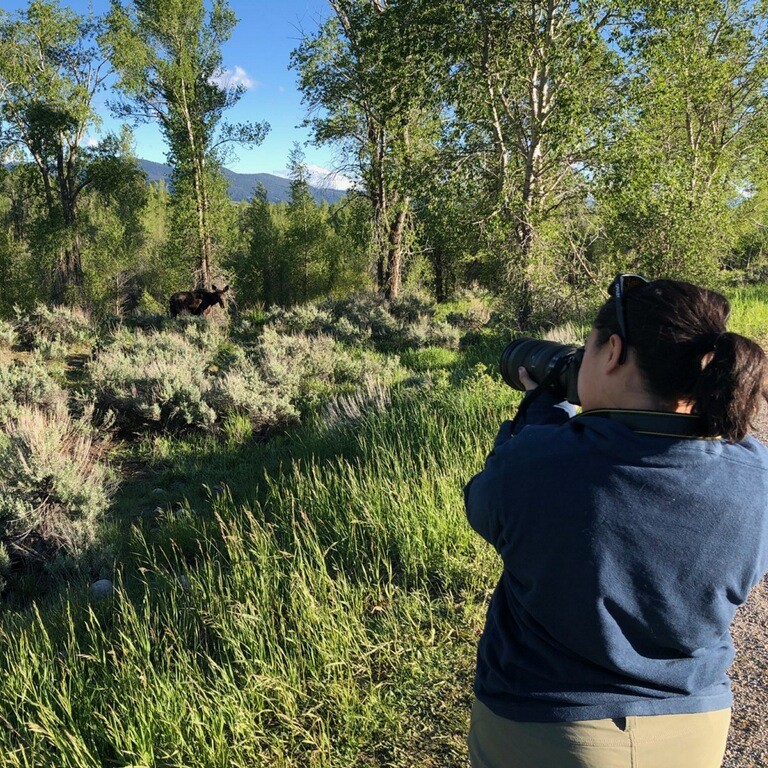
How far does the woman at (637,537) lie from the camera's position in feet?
3.63

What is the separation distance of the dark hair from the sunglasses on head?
11 millimetres

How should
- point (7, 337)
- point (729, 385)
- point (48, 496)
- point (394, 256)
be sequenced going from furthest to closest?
point (394, 256) < point (7, 337) < point (48, 496) < point (729, 385)

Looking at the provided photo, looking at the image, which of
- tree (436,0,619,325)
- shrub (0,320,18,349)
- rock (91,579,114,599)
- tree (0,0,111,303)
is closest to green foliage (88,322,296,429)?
shrub (0,320,18,349)

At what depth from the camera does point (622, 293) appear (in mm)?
1271

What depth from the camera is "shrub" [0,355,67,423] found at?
23.1 ft

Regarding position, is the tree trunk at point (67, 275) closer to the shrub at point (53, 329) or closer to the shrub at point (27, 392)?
the shrub at point (53, 329)

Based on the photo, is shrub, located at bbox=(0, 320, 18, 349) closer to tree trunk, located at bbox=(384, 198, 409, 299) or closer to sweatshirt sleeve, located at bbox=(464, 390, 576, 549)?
tree trunk, located at bbox=(384, 198, 409, 299)

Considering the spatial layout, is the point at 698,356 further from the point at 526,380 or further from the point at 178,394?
the point at 178,394

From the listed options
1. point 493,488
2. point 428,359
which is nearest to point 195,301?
point 428,359

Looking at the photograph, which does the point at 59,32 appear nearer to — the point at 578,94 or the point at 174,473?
the point at 578,94

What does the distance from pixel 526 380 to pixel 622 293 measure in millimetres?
645

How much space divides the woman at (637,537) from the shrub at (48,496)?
13.3 feet

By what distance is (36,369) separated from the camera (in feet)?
27.8

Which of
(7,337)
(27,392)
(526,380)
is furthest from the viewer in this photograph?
(7,337)
